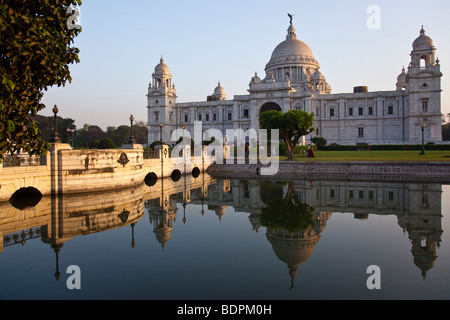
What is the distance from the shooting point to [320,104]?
5697cm

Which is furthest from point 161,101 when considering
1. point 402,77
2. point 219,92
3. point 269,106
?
point 402,77

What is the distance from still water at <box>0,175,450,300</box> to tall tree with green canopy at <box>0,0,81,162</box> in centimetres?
273

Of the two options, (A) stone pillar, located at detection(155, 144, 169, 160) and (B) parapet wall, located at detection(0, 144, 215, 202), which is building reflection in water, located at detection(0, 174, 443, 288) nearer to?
(B) parapet wall, located at detection(0, 144, 215, 202)

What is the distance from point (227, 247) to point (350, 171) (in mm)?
17984

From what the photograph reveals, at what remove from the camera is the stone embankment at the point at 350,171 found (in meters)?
22.3

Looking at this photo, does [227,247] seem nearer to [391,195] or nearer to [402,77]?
[391,195]

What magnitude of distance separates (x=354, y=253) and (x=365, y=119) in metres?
51.0

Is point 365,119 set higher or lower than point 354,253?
higher

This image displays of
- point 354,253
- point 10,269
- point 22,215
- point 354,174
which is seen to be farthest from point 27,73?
point 354,174

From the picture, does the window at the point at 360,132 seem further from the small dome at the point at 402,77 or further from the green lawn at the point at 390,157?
the green lawn at the point at 390,157
